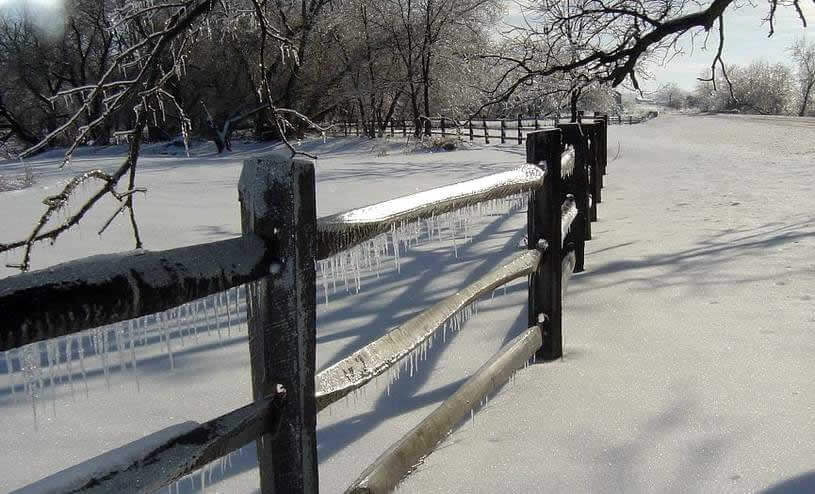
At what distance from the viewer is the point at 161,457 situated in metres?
1.20

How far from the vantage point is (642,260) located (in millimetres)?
5887

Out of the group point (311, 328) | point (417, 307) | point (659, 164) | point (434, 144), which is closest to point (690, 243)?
point (417, 307)

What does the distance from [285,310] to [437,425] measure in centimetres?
105

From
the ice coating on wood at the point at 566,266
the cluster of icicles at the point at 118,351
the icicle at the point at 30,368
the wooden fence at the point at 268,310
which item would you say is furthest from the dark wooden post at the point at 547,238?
the icicle at the point at 30,368

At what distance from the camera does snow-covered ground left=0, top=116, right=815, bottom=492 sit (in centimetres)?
248

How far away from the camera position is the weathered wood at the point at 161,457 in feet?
3.49

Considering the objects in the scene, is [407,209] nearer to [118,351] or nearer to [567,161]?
[118,351]

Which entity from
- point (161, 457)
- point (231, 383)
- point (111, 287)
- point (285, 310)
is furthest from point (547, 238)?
point (111, 287)

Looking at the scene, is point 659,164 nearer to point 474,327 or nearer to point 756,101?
point 474,327

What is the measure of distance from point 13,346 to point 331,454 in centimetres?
182

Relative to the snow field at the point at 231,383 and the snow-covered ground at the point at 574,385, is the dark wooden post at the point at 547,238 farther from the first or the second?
the snow field at the point at 231,383

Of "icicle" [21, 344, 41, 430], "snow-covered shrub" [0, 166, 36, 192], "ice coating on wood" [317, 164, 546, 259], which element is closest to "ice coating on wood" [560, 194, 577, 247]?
"ice coating on wood" [317, 164, 546, 259]

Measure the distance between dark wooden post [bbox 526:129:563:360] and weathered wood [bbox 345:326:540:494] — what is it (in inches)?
6.9

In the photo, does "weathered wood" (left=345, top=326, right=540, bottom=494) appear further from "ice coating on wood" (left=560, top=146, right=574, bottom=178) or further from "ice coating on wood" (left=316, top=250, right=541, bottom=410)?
"ice coating on wood" (left=560, top=146, right=574, bottom=178)
